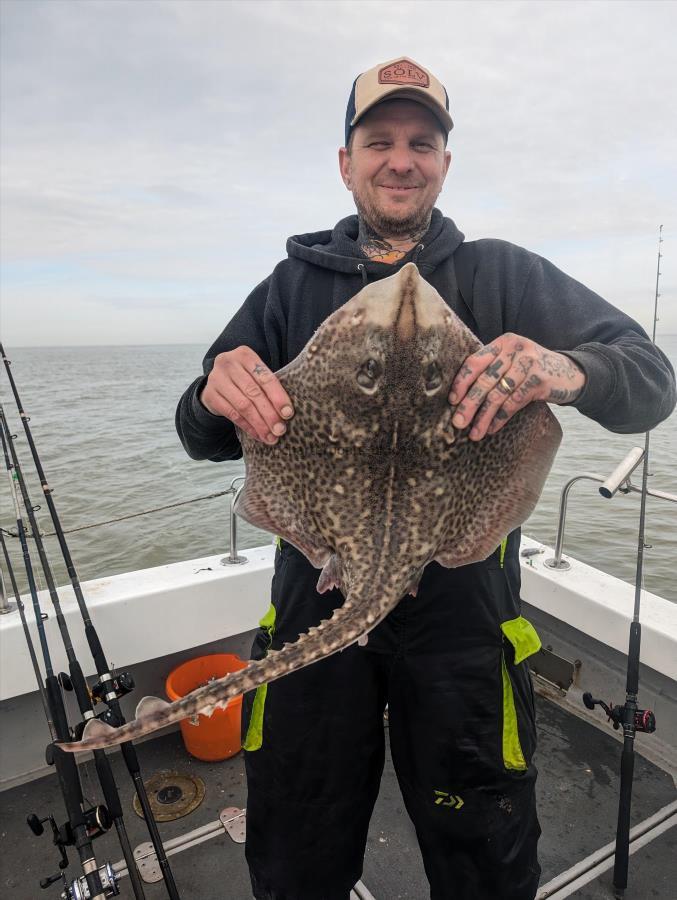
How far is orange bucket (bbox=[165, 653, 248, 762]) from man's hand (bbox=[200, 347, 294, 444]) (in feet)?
8.65

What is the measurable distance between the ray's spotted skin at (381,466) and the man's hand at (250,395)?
0.05 m

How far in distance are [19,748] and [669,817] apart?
3998 mm

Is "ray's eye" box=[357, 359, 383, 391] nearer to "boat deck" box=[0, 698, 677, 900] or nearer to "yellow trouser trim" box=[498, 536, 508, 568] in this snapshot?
"yellow trouser trim" box=[498, 536, 508, 568]

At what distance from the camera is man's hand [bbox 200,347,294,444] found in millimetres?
1769

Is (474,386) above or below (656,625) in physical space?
above

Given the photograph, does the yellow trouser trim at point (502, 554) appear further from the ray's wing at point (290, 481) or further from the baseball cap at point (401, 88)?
the baseball cap at point (401, 88)

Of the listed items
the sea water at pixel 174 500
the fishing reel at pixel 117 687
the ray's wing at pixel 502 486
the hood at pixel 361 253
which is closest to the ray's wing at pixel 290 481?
the ray's wing at pixel 502 486

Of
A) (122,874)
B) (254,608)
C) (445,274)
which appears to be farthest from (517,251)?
(122,874)

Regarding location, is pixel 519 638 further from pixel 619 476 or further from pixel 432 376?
pixel 619 476

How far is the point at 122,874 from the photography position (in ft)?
10.5

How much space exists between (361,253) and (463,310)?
50 cm

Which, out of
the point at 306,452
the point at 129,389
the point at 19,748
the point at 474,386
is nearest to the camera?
the point at 474,386

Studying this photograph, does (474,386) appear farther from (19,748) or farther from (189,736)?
(19,748)

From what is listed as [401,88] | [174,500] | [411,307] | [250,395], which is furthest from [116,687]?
[174,500]
